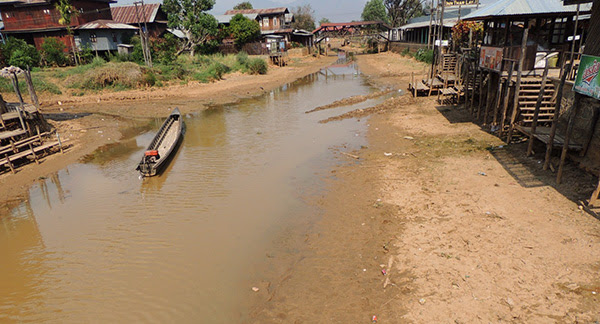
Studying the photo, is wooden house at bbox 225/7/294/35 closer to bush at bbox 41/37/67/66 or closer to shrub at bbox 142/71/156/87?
bush at bbox 41/37/67/66

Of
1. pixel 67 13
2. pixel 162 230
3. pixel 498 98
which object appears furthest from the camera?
pixel 67 13

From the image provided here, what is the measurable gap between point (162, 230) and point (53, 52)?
1263 inches

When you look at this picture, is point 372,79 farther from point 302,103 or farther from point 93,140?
point 93,140

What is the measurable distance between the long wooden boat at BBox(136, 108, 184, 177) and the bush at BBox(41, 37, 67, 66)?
2272cm

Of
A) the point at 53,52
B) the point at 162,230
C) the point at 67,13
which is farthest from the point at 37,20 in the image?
the point at 162,230

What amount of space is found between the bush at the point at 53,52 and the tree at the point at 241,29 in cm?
2018

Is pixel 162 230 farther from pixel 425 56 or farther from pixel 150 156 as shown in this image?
pixel 425 56

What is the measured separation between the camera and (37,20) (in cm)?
3438

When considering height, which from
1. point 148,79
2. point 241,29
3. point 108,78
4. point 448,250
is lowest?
point 448,250

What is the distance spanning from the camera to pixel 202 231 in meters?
8.71

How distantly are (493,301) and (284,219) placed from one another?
16.4 ft

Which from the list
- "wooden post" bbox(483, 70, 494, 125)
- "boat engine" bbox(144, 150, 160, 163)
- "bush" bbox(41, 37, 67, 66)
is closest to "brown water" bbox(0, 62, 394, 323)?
"boat engine" bbox(144, 150, 160, 163)

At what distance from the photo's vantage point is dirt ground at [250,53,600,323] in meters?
5.72

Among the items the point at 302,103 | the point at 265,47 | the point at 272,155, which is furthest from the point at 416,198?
the point at 265,47
